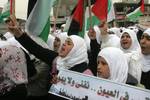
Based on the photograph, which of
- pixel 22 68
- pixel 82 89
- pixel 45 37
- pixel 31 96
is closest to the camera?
pixel 82 89

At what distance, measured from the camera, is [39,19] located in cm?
470

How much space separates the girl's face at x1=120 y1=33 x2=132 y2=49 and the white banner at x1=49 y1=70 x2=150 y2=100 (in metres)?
2.06

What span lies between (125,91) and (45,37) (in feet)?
6.51

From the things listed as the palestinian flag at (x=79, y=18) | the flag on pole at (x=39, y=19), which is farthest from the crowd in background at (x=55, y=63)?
the palestinian flag at (x=79, y=18)

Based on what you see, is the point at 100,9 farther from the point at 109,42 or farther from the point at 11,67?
the point at 11,67

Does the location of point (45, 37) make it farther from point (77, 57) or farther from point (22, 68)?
point (22, 68)

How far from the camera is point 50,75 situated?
13.3 feet

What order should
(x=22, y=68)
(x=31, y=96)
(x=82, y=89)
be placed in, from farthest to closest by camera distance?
(x=31, y=96)
(x=22, y=68)
(x=82, y=89)

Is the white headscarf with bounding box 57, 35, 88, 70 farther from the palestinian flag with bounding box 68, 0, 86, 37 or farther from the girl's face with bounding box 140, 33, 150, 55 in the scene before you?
the palestinian flag with bounding box 68, 0, 86, 37

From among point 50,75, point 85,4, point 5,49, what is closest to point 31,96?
point 50,75

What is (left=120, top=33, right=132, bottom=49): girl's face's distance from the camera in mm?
5355

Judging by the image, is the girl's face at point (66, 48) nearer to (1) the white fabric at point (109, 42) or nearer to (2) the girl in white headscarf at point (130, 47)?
(2) the girl in white headscarf at point (130, 47)

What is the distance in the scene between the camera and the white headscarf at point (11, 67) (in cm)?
335

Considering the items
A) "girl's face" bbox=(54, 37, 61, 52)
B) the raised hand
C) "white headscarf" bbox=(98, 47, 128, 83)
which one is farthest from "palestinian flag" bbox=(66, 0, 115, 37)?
"white headscarf" bbox=(98, 47, 128, 83)
